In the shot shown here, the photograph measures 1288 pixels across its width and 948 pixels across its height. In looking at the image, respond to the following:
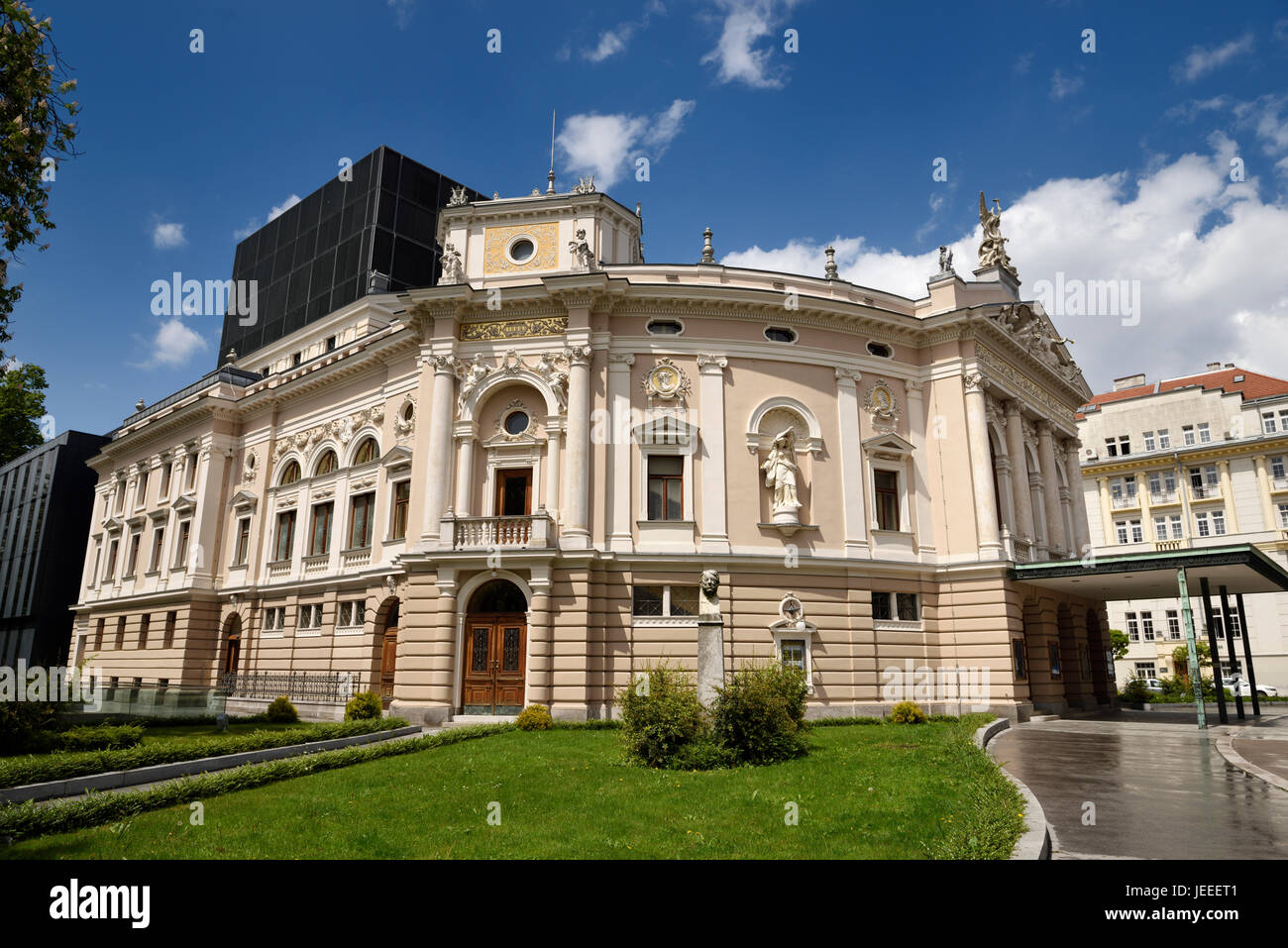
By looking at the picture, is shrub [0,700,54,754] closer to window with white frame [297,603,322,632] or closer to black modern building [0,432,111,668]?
window with white frame [297,603,322,632]

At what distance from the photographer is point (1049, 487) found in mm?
34812

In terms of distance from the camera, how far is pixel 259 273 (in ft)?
171

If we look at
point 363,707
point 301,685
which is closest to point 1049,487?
point 363,707

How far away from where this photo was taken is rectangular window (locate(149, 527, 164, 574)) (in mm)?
41872

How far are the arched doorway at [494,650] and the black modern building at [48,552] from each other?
39.1m

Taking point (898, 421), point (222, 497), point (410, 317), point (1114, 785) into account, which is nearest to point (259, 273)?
point (222, 497)

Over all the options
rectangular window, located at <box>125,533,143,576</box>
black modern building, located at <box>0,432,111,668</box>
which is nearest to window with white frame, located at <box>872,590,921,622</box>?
rectangular window, located at <box>125,533,143,576</box>

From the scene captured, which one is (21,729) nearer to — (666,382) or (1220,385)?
(666,382)

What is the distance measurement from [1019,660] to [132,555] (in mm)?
44714

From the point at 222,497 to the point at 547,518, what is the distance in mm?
22594

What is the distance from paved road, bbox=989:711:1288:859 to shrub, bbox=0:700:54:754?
18389 millimetres

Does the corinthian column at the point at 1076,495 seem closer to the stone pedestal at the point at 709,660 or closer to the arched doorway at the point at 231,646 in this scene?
the stone pedestal at the point at 709,660

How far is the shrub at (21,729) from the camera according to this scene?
A: 15.8m
